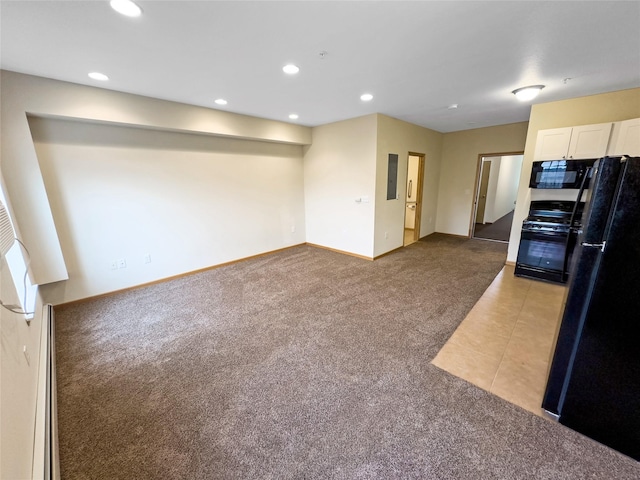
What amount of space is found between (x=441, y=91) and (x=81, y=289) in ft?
17.7

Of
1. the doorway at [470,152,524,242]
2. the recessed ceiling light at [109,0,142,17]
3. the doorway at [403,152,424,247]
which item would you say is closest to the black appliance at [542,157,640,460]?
the recessed ceiling light at [109,0,142,17]

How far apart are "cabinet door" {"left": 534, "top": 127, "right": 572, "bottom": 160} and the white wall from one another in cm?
434

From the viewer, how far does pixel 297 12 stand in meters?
1.63

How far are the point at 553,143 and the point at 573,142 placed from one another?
21cm

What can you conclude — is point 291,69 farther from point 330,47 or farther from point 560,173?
point 560,173

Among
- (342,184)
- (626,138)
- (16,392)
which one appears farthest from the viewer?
(342,184)

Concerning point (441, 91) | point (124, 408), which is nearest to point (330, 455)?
point (124, 408)

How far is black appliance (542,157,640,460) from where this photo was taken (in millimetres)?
1291

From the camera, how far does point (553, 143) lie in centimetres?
352

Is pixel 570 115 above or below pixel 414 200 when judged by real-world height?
→ above

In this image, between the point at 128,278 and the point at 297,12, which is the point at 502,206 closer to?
the point at 297,12

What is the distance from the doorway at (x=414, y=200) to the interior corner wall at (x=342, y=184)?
1.38 meters

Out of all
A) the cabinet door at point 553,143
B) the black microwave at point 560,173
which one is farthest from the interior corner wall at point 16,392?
the cabinet door at point 553,143

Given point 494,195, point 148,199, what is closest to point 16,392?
point 148,199
